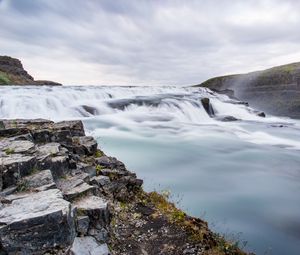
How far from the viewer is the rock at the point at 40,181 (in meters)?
6.37

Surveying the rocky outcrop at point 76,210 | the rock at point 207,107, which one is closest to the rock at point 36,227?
the rocky outcrop at point 76,210

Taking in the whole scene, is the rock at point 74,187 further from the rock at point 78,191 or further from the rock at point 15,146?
the rock at point 15,146

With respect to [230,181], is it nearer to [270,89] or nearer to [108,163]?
[108,163]

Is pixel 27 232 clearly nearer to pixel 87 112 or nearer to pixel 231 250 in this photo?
pixel 231 250

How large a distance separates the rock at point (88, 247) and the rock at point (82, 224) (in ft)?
0.39

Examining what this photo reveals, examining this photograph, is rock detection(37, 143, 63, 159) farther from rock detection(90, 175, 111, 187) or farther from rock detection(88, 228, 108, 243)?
rock detection(88, 228, 108, 243)

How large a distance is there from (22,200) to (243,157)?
15.5 m

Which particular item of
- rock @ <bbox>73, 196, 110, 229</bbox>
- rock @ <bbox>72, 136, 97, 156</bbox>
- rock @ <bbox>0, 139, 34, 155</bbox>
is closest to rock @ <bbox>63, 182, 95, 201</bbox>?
rock @ <bbox>73, 196, 110, 229</bbox>

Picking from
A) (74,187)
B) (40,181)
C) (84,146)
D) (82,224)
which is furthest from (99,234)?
(84,146)

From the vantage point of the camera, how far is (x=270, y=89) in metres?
67.8

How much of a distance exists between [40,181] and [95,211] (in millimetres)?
1154

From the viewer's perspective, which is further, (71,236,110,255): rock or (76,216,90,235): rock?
(76,216,90,235): rock

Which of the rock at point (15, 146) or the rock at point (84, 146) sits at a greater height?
the rock at point (15, 146)

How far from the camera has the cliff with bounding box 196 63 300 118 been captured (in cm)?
5691
